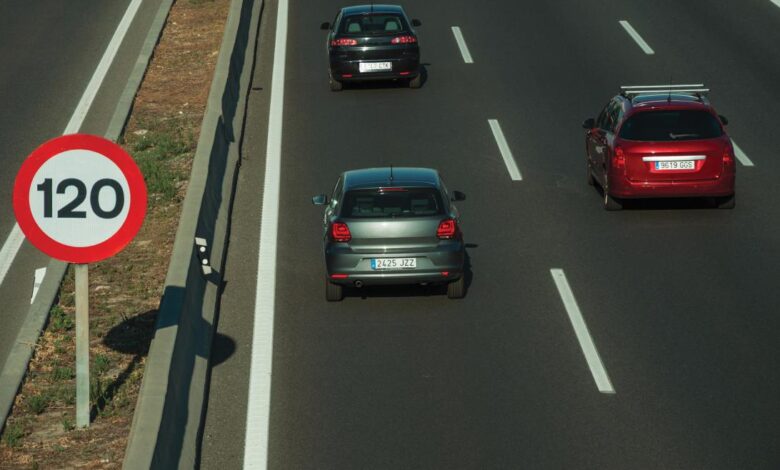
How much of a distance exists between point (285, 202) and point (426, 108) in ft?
22.1

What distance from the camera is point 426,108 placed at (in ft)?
84.1

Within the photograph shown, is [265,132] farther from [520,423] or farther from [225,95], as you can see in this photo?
[520,423]

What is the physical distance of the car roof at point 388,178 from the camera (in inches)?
607

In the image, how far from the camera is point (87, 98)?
1038 inches

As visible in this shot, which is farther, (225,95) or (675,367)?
(225,95)

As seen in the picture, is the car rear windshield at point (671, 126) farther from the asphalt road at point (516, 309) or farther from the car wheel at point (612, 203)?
the asphalt road at point (516, 309)

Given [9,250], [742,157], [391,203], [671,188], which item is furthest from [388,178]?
[742,157]

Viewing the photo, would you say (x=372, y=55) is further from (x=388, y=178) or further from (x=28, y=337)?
(x=28, y=337)

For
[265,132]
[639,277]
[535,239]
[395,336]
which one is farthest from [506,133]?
[395,336]

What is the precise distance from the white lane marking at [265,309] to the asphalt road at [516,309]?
0.37 ft

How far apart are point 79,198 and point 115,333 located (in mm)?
3928

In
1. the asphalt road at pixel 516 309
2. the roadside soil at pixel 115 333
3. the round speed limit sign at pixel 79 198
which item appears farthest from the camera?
the asphalt road at pixel 516 309

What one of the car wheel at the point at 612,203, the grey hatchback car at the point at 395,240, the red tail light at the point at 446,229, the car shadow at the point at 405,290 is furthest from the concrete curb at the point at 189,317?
the car wheel at the point at 612,203

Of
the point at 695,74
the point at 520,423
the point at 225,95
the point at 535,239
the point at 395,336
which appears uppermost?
the point at 520,423
